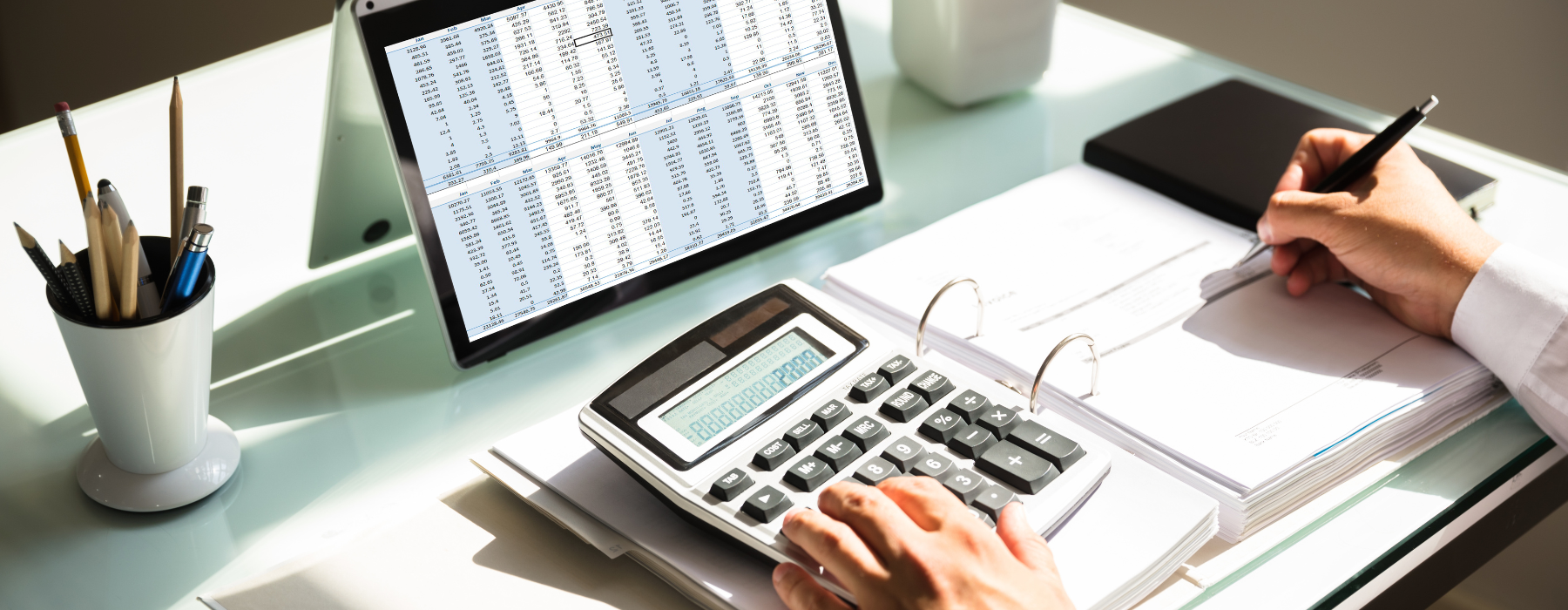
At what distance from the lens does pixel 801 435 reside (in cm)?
66

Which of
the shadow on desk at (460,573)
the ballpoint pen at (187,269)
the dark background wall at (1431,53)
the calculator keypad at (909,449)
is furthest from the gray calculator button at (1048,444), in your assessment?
the dark background wall at (1431,53)

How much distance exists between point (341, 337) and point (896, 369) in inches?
18.6

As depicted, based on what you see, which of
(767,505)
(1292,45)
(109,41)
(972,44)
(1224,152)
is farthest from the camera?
(109,41)

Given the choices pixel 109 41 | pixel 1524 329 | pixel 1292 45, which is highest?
pixel 109 41

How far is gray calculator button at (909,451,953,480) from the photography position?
64cm

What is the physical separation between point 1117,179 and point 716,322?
1.72ft

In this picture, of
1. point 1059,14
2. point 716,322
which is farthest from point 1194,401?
point 1059,14

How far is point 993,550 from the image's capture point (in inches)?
23.3

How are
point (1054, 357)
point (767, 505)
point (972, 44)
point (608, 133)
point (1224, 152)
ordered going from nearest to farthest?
point (767, 505), point (1054, 357), point (608, 133), point (1224, 152), point (972, 44)

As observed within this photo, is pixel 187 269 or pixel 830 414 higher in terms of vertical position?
pixel 187 269

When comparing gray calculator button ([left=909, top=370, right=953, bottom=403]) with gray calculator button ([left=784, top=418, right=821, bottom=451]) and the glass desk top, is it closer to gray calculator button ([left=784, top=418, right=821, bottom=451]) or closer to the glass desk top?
gray calculator button ([left=784, top=418, right=821, bottom=451])

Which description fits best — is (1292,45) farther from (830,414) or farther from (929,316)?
(830,414)

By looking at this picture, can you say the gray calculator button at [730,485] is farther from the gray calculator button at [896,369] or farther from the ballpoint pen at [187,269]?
the ballpoint pen at [187,269]

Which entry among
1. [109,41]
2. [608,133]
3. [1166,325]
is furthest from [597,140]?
[109,41]
